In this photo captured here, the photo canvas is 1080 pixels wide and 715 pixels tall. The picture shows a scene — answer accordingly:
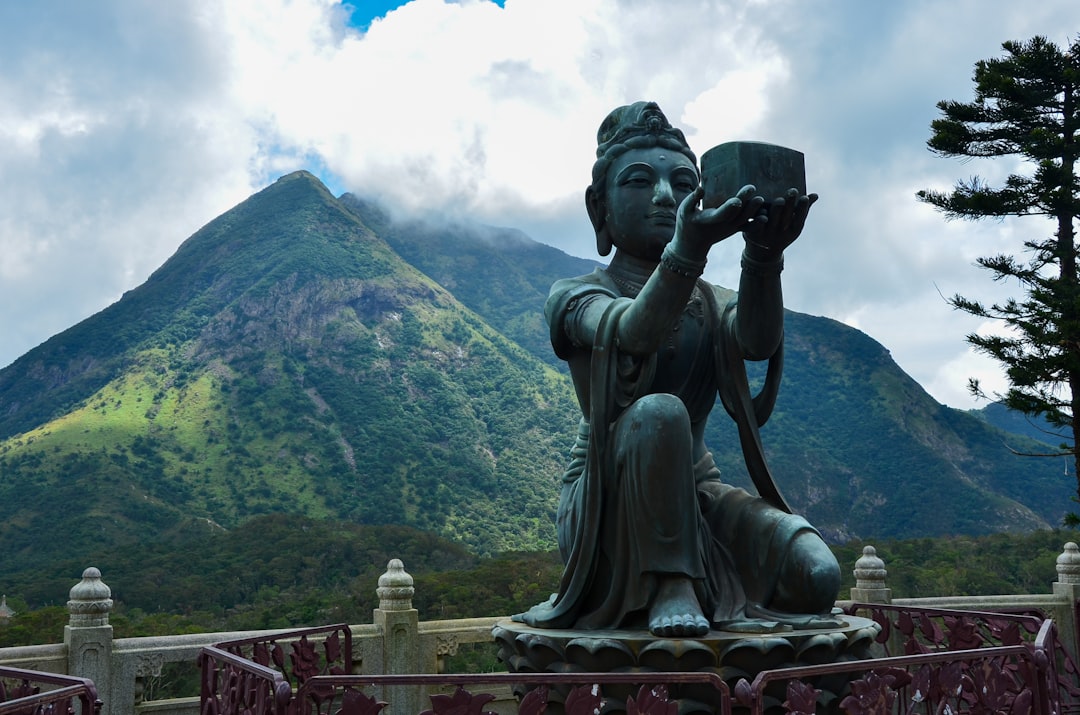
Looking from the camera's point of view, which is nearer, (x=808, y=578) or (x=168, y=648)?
(x=808, y=578)

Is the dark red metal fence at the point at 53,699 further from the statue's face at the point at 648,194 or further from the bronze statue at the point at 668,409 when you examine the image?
the statue's face at the point at 648,194

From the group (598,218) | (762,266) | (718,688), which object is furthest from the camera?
(598,218)

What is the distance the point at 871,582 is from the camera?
27.9 feet

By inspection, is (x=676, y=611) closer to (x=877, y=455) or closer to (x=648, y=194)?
(x=648, y=194)

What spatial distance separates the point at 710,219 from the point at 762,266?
1.50 ft

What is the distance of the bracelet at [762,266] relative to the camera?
3.48 meters

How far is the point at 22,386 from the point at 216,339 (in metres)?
7.31

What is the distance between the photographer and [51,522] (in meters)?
24.5

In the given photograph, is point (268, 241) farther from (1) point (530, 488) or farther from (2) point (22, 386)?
(1) point (530, 488)

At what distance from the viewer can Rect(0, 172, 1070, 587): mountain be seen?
88.4 feet

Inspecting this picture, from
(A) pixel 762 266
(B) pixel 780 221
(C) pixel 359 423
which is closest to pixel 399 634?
(A) pixel 762 266

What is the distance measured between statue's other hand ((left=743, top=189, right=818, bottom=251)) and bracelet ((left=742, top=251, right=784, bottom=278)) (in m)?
0.12

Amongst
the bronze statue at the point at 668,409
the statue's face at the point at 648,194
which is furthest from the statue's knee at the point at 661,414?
the statue's face at the point at 648,194

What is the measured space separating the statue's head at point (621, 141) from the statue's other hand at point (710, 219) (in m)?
0.87
